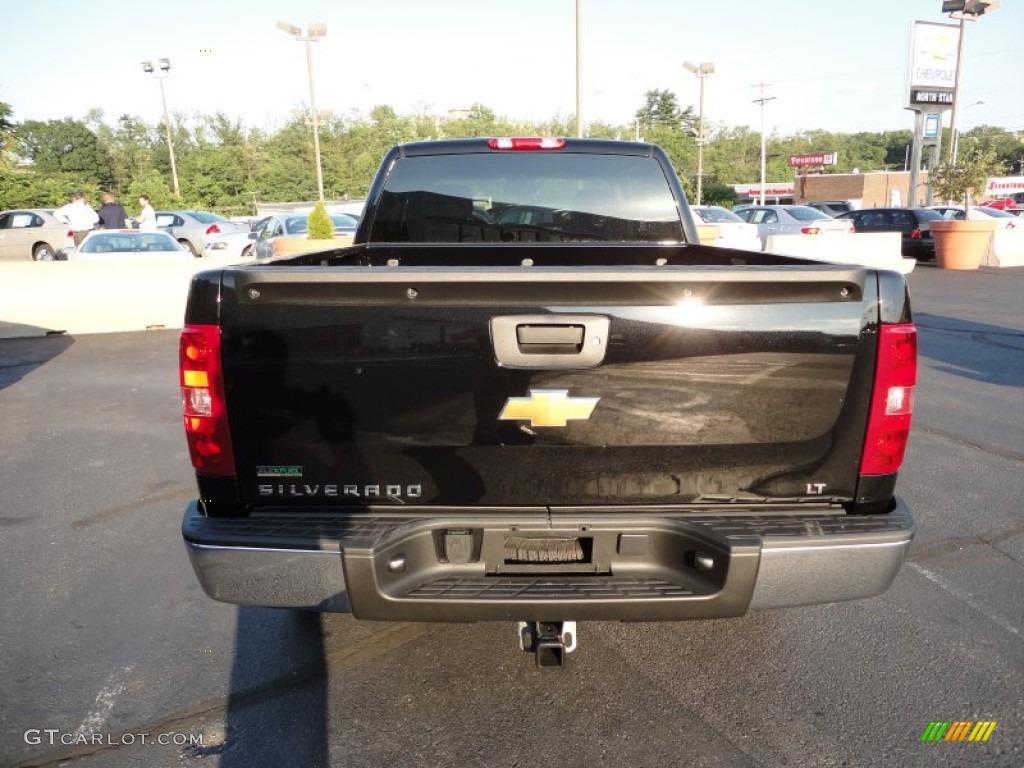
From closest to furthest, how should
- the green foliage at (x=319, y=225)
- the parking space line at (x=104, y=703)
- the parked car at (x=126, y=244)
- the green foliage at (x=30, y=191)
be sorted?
the parking space line at (x=104, y=703), the parked car at (x=126, y=244), the green foliage at (x=319, y=225), the green foliage at (x=30, y=191)

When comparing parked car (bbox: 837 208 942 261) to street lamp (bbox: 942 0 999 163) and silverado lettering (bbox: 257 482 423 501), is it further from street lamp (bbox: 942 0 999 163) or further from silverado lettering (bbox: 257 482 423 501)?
silverado lettering (bbox: 257 482 423 501)

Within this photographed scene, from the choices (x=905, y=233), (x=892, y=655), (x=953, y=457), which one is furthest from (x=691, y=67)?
(x=892, y=655)

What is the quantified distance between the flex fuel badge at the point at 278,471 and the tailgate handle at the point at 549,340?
74 centimetres

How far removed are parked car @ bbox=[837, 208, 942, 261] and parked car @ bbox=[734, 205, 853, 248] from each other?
5.19ft

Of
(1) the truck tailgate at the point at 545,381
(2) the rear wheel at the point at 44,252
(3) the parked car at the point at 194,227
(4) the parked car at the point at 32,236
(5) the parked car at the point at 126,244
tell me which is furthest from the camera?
(3) the parked car at the point at 194,227

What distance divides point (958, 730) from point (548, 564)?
1552mm

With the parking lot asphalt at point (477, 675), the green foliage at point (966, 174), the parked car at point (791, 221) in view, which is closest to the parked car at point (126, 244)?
the parking lot asphalt at point (477, 675)

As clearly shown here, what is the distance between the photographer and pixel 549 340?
223 cm

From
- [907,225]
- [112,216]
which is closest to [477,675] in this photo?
[112,216]

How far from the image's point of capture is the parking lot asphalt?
2.49 meters

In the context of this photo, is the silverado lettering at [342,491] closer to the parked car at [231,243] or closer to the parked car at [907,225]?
the parked car at [231,243]

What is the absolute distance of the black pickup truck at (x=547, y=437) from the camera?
222 cm
